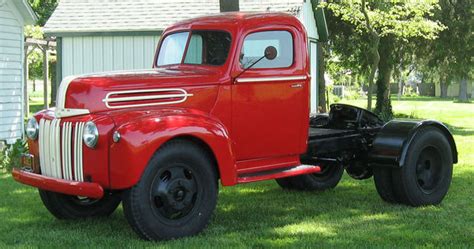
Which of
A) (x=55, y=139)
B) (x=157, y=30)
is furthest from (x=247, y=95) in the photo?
(x=157, y=30)

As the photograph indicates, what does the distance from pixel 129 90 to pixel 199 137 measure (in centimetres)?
Result: 74

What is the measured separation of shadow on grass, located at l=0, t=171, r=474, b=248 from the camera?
552 centimetres

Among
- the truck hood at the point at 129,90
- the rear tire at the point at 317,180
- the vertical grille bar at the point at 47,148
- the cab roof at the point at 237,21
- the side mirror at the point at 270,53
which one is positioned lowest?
the rear tire at the point at 317,180

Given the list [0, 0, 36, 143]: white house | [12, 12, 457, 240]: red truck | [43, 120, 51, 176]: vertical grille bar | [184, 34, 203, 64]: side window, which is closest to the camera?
[12, 12, 457, 240]: red truck

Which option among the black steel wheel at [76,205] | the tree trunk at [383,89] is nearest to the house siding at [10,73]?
the black steel wheel at [76,205]

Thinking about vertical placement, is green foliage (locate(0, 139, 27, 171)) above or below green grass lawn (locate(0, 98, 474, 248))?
above

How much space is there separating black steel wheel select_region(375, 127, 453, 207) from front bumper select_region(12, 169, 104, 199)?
3.48 m

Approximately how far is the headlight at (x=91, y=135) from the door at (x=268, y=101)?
55.5 inches

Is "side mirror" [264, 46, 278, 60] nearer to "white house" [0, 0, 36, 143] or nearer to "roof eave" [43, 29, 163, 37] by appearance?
"white house" [0, 0, 36, 143]

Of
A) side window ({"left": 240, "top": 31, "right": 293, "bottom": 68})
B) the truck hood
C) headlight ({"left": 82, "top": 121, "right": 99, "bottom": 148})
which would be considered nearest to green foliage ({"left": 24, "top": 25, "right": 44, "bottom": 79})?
side window ({"left": 240, "top": 31, "right": 293, "bottom": 68})

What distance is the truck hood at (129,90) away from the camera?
543 centimetres

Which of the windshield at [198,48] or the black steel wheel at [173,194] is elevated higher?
the windshield at [198,48]

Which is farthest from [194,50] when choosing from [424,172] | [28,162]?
[424,172]

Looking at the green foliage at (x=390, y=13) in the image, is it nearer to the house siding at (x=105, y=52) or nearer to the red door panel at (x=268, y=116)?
→ the house siding at (x=105, y=52)
